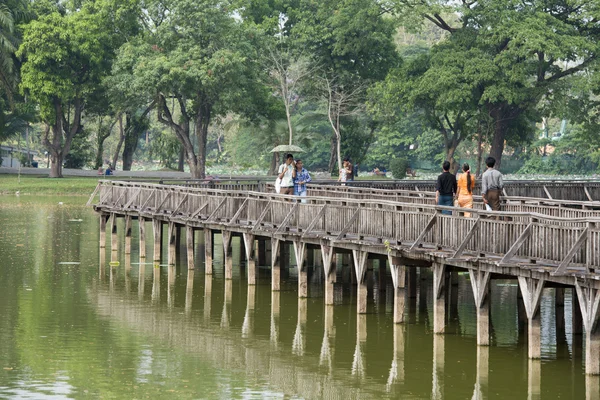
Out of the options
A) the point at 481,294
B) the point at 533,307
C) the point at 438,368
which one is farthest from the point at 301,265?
the point at 533,307

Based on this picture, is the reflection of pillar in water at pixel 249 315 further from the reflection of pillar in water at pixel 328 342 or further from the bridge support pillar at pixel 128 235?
the bridge support pillar at pixel 128 235

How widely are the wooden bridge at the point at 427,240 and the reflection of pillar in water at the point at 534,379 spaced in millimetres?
198

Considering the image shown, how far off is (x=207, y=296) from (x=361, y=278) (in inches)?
222

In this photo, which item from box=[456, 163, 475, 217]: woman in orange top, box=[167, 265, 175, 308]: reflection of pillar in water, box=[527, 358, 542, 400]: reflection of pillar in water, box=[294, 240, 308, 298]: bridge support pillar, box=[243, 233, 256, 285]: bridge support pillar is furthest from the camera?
box=[243, 233, 256, 285]: bridge support pillar

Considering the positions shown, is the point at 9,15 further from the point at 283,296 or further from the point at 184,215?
the point at 283,296

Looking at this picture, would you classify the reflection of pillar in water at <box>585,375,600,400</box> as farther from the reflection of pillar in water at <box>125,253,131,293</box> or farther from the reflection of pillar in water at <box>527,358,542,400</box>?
the reflection of pillar in water at <box>125,253,131,293</box>

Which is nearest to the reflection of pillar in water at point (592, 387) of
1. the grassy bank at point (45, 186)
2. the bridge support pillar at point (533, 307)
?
the bridge support pillar at point (533, 307)

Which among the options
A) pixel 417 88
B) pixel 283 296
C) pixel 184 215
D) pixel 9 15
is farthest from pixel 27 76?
pixel 283 296

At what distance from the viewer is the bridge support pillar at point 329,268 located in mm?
28953

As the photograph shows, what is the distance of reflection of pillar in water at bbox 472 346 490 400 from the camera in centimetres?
2036

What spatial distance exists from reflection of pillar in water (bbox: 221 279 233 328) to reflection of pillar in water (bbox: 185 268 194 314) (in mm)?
875

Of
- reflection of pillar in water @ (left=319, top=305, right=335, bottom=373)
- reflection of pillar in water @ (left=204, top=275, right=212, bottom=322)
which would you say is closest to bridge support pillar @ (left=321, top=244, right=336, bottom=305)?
reflection of pillar in water @ (left=319, top=305, right=335, bottom=373)

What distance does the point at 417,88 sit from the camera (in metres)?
67.9

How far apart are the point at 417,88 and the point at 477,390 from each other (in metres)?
48.3
